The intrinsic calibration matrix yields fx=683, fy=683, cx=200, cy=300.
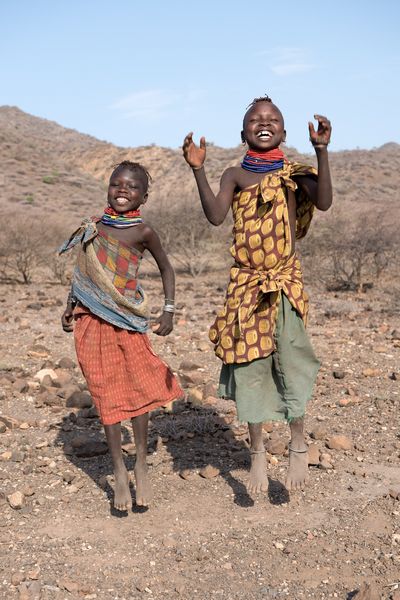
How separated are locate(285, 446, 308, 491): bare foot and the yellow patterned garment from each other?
0.54m

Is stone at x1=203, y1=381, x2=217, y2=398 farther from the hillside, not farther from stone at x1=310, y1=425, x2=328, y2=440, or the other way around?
the hillside

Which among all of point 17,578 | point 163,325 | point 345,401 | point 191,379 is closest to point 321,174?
point 163,325

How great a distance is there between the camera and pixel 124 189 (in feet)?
10.5

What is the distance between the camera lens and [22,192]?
2881 cm

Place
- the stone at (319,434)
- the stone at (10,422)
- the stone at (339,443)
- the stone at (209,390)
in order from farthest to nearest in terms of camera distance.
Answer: the stone at (209,390)
the stone at (10,422)
the stone at (319,434)
the stone at (339,443)

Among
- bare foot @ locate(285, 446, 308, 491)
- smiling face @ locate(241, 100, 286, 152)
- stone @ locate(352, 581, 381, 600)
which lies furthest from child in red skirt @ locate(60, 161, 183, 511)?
stone @ locate(352, 581, 381, 600)

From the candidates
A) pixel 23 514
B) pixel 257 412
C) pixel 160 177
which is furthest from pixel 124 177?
pixel 160 177

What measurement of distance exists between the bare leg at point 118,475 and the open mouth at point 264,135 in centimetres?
152

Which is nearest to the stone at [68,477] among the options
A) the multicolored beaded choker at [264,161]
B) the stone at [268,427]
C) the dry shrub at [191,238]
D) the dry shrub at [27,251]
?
the stone at [268,427]

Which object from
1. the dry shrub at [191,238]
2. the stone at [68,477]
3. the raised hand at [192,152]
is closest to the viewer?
the raised hand at [192,152]

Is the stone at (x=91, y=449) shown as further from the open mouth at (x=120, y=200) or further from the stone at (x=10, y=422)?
the open mouth at (x=120, y=200)

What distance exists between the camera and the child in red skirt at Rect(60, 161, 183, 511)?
10.5ft

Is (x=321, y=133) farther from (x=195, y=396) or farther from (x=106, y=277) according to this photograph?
(x=195, y=396)

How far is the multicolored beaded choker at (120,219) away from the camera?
3.21m
